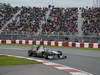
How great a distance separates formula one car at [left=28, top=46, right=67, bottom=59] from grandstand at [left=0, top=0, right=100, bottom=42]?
379 inches

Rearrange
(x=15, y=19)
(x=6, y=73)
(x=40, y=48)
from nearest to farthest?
(x=6, y=73), (x=40, y=48), (x=15, y=19)

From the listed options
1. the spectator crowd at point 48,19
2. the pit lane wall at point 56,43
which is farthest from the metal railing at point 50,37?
the spectator crowd at point 48,19

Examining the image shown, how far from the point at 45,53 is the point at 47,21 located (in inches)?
732

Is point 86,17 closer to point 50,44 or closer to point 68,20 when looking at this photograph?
point 68,20

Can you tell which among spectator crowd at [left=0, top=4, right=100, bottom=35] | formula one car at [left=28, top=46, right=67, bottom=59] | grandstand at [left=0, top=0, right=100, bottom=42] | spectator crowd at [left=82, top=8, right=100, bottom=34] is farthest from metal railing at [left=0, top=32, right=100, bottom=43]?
formula one car at [left=28, top=46, right=67, bottom=59]

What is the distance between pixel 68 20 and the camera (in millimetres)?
33438

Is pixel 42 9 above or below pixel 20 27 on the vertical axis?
above

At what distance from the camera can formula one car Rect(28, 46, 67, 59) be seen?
1556 cm

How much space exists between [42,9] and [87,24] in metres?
8.68

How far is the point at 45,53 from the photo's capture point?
1595 centimetres

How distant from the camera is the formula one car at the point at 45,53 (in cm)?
1556

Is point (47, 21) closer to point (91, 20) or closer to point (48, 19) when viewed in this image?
point (48, 19)

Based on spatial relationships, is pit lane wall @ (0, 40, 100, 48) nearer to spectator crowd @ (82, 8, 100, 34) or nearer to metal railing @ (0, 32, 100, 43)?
metal railing @ (0, 32, 100, 43)

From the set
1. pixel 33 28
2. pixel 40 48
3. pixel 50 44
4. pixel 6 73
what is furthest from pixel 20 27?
pixel 6 73
